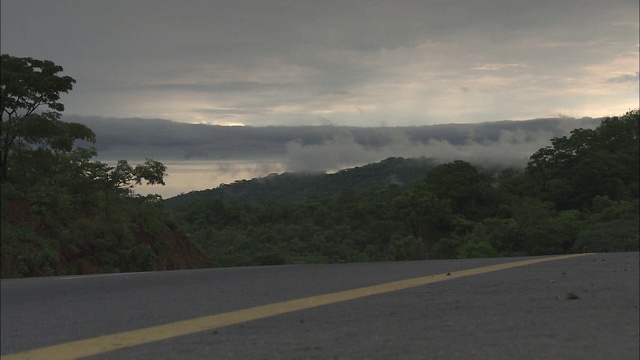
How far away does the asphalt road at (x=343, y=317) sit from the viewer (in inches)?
124

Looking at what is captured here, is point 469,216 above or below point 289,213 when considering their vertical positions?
above

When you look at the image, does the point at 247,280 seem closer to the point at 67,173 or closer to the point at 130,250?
the point at 130,250

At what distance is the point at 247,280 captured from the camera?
6.18m

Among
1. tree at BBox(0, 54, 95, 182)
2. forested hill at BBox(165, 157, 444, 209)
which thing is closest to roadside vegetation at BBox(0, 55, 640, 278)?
tree at BBox(0, 54, 95, 182)

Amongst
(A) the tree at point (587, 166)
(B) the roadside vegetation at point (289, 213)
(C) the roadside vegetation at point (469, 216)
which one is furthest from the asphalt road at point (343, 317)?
(A) the tree at point (587, 166)

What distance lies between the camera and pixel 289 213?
89250 millimetres

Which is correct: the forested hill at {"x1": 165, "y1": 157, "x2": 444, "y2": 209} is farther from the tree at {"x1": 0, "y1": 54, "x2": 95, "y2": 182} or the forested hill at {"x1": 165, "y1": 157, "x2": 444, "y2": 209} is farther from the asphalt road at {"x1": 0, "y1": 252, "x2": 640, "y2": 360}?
the asphalt road at {"x1": 0, "y1": 252, "x2": 640, "y2": 360}

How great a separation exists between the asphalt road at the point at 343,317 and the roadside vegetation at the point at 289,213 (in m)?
13.3

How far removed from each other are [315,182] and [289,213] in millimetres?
70570

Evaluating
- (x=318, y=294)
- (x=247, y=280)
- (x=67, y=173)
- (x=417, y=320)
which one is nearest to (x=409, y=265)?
(x=247, y=280)

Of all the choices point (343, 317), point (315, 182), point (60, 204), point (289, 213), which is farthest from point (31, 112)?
point (315, 182)

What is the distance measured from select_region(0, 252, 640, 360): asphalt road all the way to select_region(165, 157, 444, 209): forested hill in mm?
128249

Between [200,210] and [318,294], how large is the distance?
81.5 meters

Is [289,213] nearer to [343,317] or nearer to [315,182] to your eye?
[315,182]
